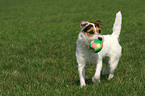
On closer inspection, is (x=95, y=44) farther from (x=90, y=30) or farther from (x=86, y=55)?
(x=86, y=55)

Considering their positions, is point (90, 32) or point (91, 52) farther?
point (91, 52)

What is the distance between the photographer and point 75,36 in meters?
9.78

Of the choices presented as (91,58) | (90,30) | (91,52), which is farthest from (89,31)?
(91,58)

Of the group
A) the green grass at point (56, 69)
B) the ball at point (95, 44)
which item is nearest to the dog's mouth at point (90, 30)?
the ball at point (95, 44)

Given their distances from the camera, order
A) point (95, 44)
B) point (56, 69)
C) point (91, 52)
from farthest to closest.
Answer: point (56, 69), point (91, 52), point (95, 44)

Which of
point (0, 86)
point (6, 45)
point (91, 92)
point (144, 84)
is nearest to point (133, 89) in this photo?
point (144, 84)

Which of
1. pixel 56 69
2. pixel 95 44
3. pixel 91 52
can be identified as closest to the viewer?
pixel 95 44

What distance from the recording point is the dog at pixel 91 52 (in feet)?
12.6

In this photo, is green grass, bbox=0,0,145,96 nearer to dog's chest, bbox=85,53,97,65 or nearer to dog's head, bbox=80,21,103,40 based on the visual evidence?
dog's chest, bbox=85,53,97,65

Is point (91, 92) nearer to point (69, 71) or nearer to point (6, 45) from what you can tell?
point (69, 71)

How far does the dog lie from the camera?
3836 millimetres

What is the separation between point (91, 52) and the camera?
13.9ft

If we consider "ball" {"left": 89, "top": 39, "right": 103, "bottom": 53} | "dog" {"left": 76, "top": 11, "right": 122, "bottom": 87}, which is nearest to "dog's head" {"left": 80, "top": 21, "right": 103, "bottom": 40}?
"dog" {"left": 76, "top": 11, "right": 122, "bottom": 87}

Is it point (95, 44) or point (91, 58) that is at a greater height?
point (95, 44)
